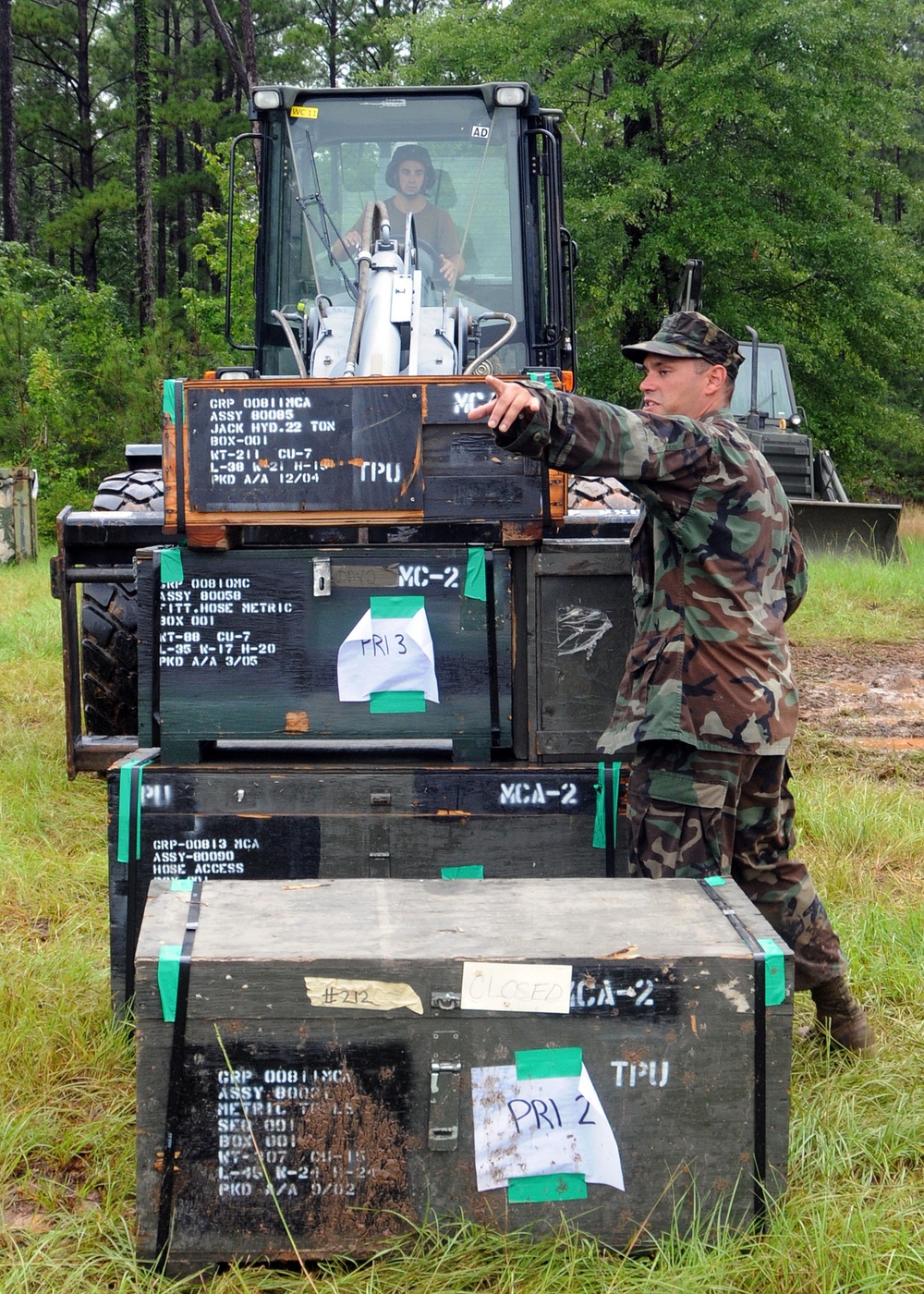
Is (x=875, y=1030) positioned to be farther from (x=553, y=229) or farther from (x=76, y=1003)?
(x=553, y=229)

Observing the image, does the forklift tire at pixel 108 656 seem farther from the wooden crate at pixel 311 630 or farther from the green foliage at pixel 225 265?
the green foliage at pixel 225 265

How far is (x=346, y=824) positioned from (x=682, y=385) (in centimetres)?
139

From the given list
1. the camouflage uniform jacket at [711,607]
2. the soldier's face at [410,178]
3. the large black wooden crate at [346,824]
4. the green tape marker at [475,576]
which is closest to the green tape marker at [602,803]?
the large black wooden crate at [346,824]

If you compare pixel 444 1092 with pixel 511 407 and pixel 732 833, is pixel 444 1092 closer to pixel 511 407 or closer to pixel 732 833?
pixel 732 833

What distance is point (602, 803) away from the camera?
345 cm

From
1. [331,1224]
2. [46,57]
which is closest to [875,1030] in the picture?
[331,1224]

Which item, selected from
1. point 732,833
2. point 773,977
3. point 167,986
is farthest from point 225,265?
point 773,977

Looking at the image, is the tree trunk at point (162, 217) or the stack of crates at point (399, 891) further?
the tree trunk at point (162, 217)

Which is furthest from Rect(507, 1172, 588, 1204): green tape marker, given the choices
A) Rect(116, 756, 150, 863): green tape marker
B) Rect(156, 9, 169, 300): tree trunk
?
Rect(156, 9, 169, 300): tree trunk

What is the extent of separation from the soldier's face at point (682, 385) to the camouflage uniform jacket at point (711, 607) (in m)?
0.10

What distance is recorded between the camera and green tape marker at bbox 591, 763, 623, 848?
345cm

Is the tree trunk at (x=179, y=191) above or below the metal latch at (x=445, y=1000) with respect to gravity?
above

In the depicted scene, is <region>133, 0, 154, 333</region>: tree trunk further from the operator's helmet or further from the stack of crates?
the stack of crates

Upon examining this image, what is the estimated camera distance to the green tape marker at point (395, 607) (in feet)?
11.3
